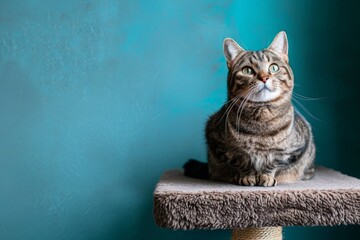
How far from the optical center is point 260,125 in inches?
55.0

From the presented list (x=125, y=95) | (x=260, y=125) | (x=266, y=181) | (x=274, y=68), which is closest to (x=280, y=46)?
(x=274, y=68)

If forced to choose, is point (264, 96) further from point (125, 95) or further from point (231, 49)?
point (125, 95)

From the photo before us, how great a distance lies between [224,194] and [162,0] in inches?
38.3

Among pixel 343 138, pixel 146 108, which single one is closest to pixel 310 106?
pixel 343 138

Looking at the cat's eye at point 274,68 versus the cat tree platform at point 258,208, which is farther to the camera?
the cat's eye at point 274,68

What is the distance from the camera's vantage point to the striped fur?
1.36 metres

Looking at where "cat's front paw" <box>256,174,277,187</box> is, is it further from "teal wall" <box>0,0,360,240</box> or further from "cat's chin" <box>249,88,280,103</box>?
"teal wall" <box>0,0,360,240</box>

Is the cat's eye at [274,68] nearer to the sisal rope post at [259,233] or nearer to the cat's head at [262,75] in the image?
the cat's head at [262,75]

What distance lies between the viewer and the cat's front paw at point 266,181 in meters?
1.32

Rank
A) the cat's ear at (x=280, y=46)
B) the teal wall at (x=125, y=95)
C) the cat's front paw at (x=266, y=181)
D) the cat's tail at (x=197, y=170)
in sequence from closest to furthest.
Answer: the cat's front paw at (x=266, y=181) → the cat's ear at (x=280, y=46) → the cat's tail at (x=197, y=170) → the teal wall at (x=125, y=95)

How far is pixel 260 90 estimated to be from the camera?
1.33 meters

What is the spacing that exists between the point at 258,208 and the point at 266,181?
0.18 meters

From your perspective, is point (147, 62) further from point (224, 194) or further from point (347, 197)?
point (347, 197)

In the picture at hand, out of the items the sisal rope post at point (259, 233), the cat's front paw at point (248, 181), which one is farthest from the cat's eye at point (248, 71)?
the sisal rope post at point (259, 233)
